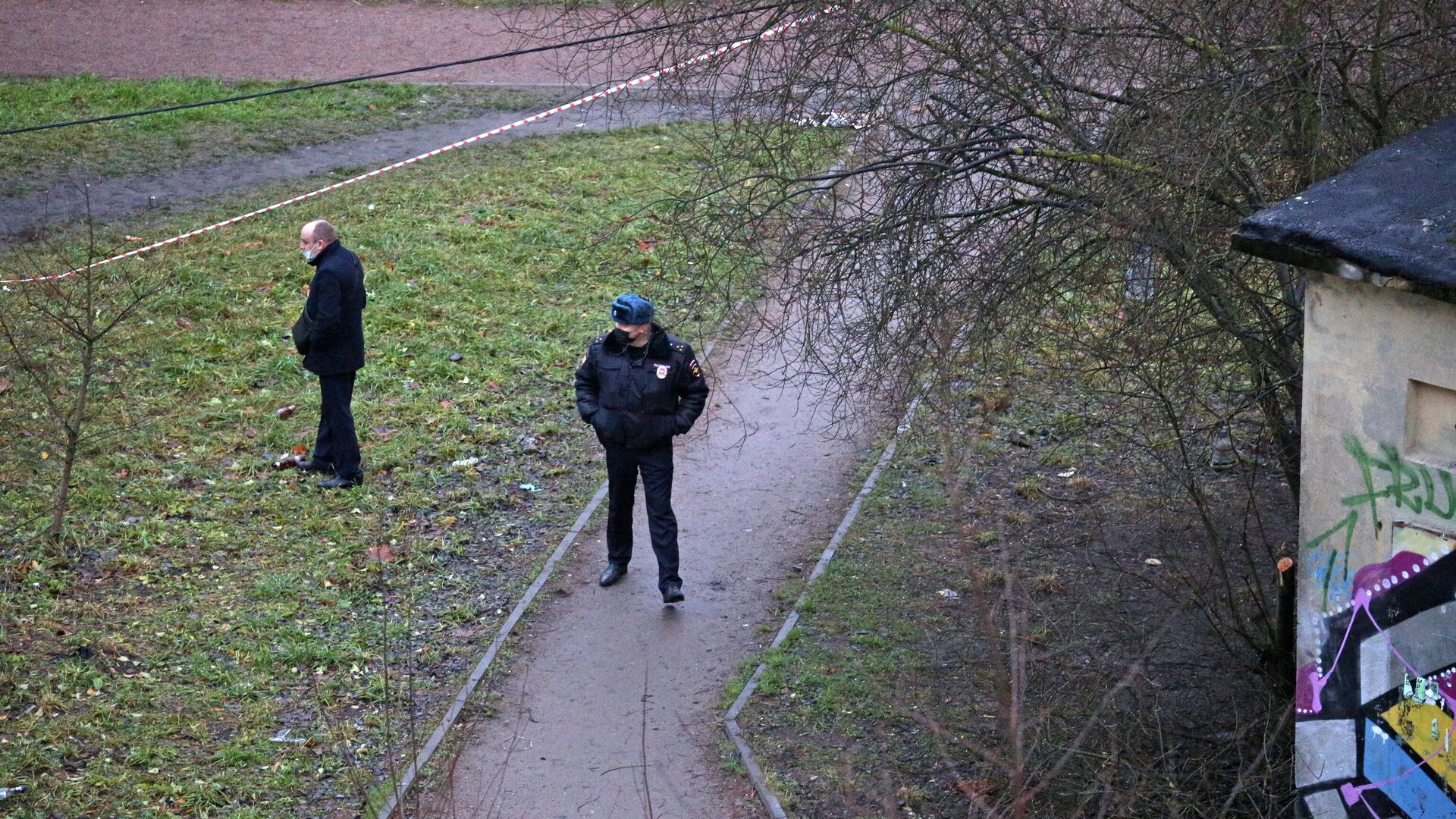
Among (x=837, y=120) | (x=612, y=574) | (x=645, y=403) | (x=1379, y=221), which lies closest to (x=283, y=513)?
(x=612, y=574)

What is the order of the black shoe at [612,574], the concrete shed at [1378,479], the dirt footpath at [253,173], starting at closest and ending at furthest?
1. the concrete shed at [1378,479]
2. the black shoe at [612,574]
3. the dirt footpath at [253,173]

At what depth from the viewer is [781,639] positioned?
749cm

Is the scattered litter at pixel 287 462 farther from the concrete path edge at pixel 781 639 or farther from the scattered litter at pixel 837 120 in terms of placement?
the scattered litter at pixel 837 120

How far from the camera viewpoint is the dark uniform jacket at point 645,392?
760cm

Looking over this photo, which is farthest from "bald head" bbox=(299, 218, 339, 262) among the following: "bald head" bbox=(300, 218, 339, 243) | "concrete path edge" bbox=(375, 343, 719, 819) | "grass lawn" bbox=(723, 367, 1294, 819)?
"grass lawn" bbox=(723, 367, 1294, 819)

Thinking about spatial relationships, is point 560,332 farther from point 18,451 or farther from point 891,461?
point 18,451

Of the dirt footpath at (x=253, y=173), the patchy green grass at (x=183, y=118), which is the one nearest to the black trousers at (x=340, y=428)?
the dirt footpath at (x=253, y=173)

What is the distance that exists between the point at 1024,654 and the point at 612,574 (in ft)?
13.3

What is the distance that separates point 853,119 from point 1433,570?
11.6 ft

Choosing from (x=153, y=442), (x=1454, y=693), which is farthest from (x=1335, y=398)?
(x=153, y=442)

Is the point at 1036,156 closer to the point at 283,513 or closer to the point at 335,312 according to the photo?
the point at 335,312

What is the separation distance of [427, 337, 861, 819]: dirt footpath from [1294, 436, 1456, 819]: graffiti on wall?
240cm

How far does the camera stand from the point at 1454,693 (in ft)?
16.0

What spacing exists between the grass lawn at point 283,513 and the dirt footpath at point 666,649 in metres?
0.42
